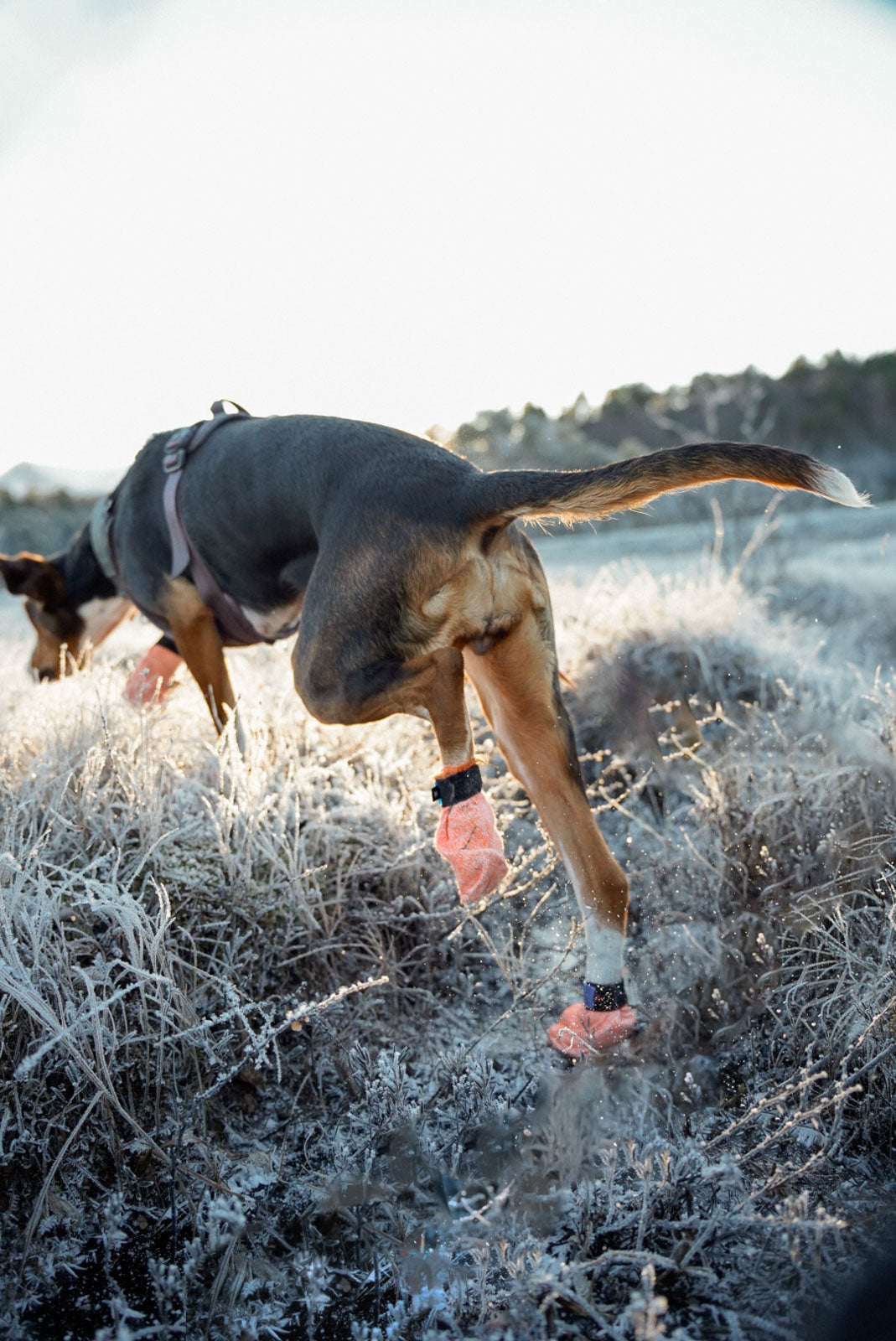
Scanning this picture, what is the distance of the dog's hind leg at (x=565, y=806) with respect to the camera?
2471 mm

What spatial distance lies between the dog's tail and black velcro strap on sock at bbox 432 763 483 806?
724 mm

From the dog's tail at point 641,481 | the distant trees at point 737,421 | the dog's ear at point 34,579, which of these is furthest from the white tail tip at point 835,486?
the distant trees at point 737,421

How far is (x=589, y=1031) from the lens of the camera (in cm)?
244

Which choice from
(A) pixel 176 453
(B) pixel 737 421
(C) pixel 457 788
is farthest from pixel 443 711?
(B) pixel 737 421

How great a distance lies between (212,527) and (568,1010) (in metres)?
2.03

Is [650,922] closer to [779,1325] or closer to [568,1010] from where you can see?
[568,1010]

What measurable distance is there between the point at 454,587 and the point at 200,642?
1543 mm

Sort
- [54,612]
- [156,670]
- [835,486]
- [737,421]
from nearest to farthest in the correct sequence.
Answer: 1. [835,486]
2. [156,670]
3. [54,612]
4. [737,421]

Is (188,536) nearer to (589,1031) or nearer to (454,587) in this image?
(454,587)

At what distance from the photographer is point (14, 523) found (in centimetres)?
1997

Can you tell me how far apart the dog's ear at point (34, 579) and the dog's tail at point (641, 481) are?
118 inches

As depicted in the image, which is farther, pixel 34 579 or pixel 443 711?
pixel 34 579

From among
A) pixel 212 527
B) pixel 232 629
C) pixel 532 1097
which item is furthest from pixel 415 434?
pixel 532 1097

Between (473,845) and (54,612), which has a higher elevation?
(54,612)
